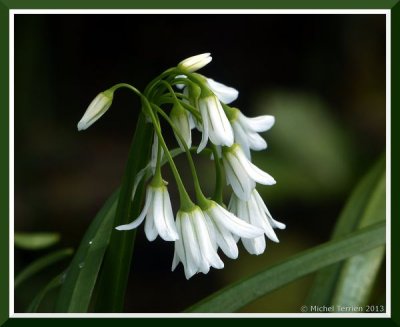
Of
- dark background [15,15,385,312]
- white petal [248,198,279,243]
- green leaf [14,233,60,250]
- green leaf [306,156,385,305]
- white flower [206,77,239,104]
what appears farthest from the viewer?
dark background [15,15,385,312]

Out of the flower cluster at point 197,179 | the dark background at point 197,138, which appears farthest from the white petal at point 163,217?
the dark background at point 197,138

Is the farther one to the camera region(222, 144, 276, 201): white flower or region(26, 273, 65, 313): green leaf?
region(26, 273, 65, 313): green leaf

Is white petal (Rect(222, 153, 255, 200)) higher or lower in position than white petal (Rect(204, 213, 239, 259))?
higher

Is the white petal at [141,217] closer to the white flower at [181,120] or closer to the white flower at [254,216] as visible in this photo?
the white flower at [181,120]

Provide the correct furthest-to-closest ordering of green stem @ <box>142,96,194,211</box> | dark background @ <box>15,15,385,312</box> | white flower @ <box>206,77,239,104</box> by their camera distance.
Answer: dark background @ <box>15,15,385,312</box>, white flower @ <box>206,77,239,104</box>, green stem @ <box>142,96,194,211</box>

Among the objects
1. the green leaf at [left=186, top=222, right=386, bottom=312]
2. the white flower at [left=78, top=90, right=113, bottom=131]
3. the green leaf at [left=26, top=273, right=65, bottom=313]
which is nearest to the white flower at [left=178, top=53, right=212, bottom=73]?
the white flower at [left=78, top=90, right=113, bottom=131]

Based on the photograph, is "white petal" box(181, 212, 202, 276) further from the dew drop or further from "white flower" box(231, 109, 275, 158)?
the dew drop

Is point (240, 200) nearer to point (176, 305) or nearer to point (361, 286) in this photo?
point (361, 286)
